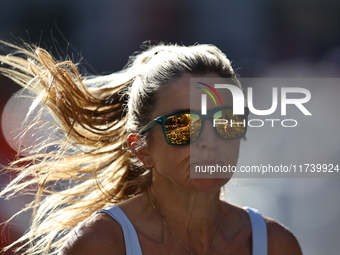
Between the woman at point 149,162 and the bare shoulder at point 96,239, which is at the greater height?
the woman at point 149,162

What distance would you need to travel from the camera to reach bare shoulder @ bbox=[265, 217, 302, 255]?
2.04 m

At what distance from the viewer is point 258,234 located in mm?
2045

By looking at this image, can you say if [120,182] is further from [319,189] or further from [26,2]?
[26,2]

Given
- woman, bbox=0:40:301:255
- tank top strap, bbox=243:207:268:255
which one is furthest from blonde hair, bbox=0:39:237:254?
tank top strap, bbox=243:207:268:255

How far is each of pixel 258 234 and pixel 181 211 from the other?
373 millimetres

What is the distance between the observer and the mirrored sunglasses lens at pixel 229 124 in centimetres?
184

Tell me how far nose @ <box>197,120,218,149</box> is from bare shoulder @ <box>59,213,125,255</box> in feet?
1.51

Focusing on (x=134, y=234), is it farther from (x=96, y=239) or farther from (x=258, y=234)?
(x=258, y=234)

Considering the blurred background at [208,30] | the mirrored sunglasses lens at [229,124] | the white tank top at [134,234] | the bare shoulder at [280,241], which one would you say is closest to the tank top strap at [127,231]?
the white tank top at [134,234]

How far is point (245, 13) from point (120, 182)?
5.00 metres

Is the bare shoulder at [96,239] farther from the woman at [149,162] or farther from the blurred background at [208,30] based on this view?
the blurred background at [208,30]

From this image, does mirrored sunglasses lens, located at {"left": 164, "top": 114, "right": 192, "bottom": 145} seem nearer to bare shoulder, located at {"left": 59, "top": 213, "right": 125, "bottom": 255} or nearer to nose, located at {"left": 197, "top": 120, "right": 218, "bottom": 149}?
nose, located at {"left": 197, "top": 120, "right": 218, "bottom": 149}

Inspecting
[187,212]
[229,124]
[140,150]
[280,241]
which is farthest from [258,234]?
[140,150]

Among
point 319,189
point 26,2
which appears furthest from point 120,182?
point 26,2
